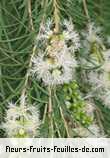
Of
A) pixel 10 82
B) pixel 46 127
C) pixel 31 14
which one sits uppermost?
pixel 31 14

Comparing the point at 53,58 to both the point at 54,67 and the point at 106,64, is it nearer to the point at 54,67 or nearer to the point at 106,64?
the point at 54,67

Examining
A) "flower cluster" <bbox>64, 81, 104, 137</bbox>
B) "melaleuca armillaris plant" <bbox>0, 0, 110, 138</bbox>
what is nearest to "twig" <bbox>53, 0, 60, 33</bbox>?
"melaleuca armillaris plant" <bbox>0, 0, 110, 138</bbox>

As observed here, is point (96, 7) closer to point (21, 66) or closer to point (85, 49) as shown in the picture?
point (85, 49)

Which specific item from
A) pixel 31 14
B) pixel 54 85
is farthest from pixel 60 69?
pixel 31 14

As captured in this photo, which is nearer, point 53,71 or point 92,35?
point 53,71

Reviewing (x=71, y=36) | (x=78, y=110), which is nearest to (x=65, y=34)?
(x=71, y=36)

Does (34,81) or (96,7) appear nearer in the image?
(34,81)

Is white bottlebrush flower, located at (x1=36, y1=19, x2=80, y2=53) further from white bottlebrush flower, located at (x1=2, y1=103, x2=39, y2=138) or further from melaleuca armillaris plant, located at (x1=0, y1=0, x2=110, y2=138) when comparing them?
white bottlebrush flower, located at (x1=2, y1=103, x2=39, y2=138)
